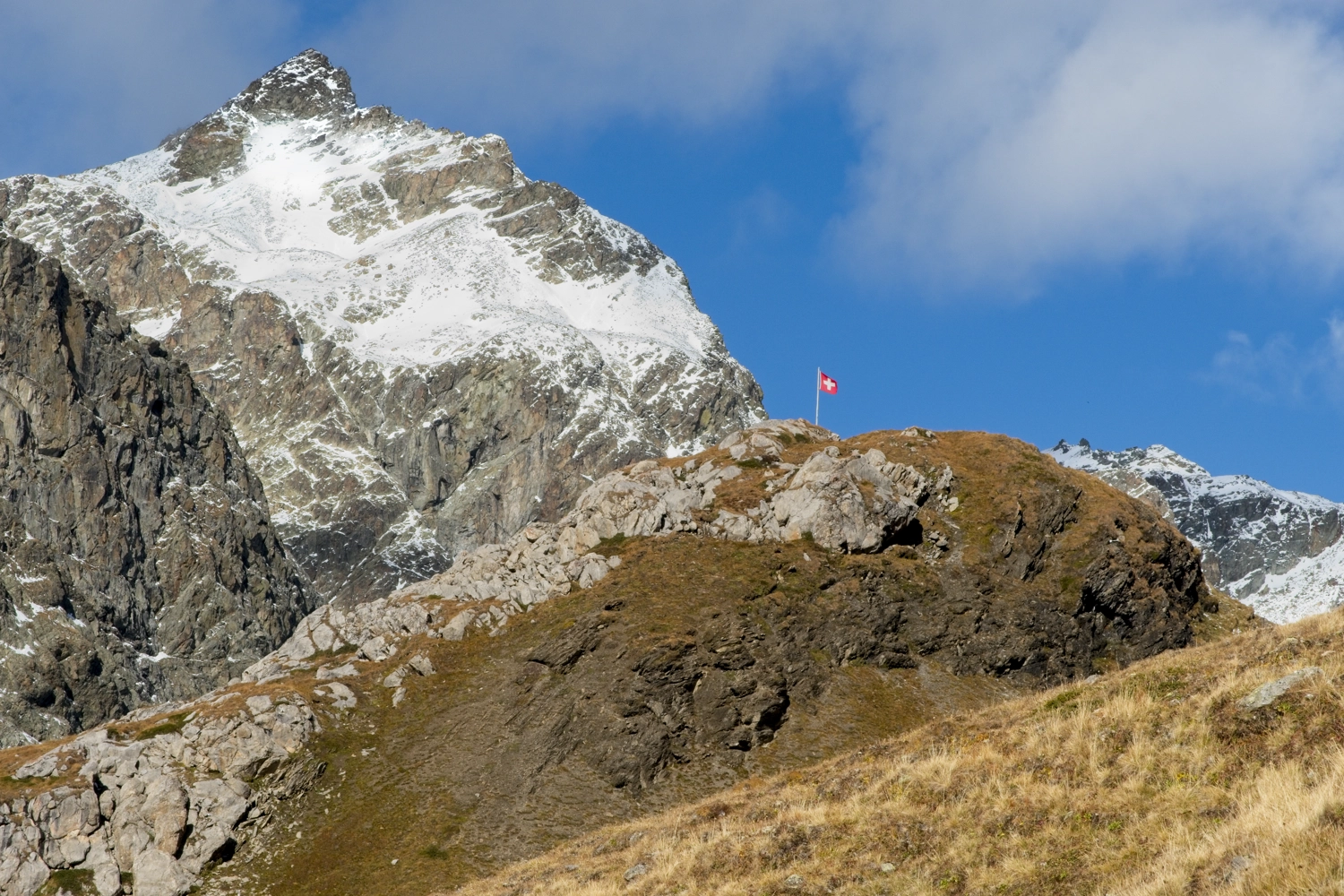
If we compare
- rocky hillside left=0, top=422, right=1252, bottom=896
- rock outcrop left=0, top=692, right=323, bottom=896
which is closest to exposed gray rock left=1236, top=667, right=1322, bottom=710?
rocky hillside left=0, top=422, right=1252, bottom=896

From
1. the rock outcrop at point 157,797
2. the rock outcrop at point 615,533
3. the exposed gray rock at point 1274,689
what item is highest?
the rock outcrop at point 615,533

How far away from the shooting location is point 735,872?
29188mm

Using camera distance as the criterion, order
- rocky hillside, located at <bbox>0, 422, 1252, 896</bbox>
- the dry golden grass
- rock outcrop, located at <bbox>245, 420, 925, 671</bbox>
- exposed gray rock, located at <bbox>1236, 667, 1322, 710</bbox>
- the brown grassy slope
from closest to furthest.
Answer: the dry golden grass, exposed gray rock, located at <bbox>1236, 667, 1322, 710</bbox>, rocky hillside, located at <bbox>0, 422, 1252, 896</bbox>, the brown grassy slope, rock outcrop, located at <bbox>245, 420, 925, 671</bbox>

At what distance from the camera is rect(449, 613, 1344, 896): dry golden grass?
21.6 metres

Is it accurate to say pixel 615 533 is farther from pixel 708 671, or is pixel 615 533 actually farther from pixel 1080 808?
pixel 1080 808

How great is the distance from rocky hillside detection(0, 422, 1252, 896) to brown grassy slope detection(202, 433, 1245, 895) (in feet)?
0.50

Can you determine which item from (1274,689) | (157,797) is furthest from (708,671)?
(1274,689)

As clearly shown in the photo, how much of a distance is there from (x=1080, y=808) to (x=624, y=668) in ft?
128

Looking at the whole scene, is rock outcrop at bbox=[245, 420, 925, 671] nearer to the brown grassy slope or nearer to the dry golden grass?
the brown grassy slope

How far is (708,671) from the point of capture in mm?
64188

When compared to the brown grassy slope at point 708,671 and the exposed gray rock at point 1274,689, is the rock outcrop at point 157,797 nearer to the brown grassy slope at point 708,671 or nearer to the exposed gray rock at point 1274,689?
the brown grassy slope at point 708,671

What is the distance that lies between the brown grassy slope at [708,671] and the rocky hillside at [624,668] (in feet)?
0.50

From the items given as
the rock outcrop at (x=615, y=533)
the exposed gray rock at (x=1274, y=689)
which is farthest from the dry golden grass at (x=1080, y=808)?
the rock outcrop at (x=615, y=533)

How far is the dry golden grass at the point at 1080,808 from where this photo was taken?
21625mm
